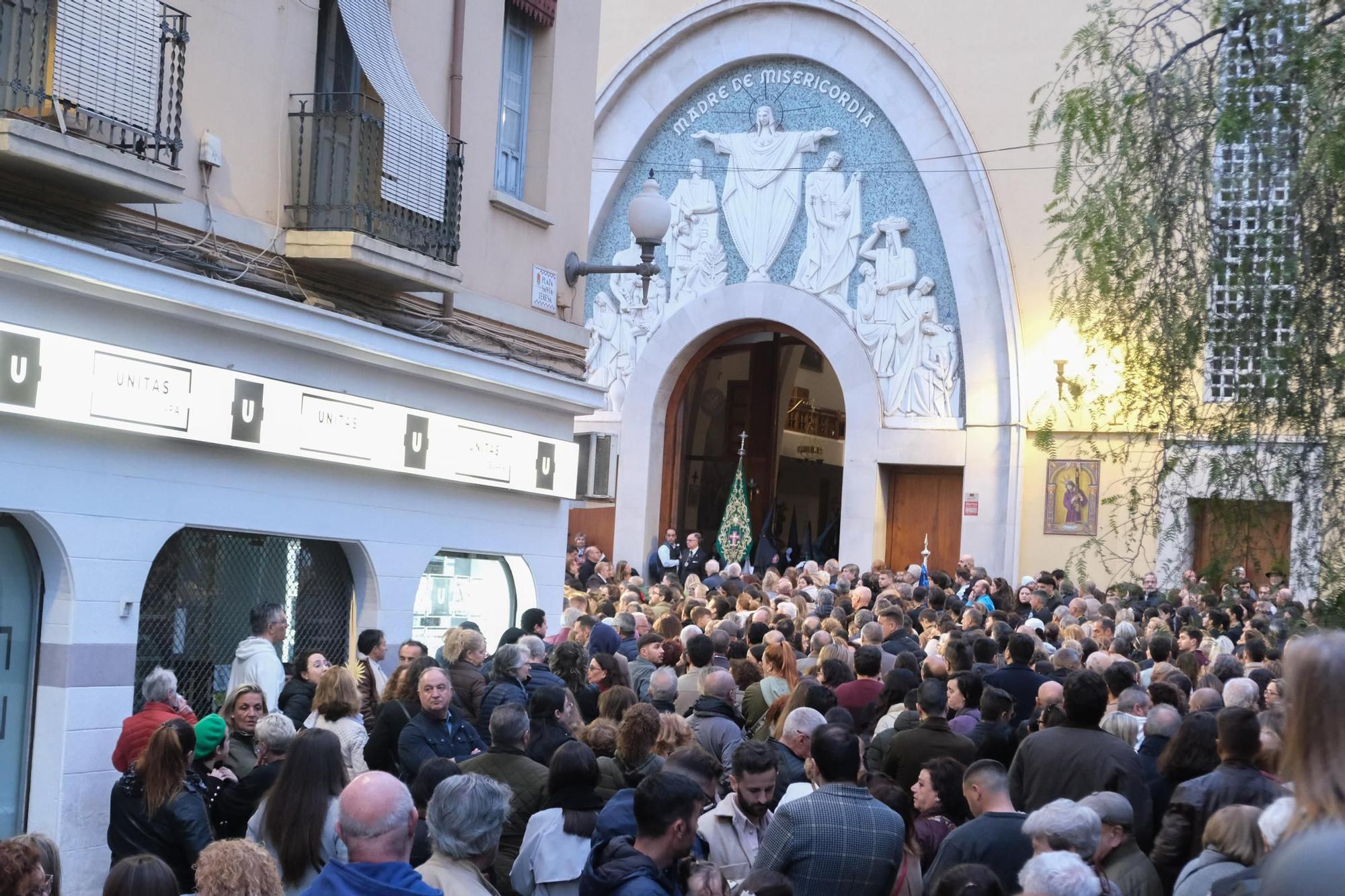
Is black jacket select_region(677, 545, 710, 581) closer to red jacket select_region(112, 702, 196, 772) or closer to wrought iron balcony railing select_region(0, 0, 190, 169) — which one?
wrought iron balcony railing select_region(0, 0, 190, 169)

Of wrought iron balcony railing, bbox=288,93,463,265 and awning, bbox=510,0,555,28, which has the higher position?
awning, bbox=510,0,555,28

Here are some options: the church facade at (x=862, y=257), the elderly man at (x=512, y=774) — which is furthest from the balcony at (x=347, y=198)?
the church facade at (x=862, y=257)

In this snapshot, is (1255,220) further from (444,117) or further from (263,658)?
(444,117)

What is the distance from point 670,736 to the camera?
722 centimetres

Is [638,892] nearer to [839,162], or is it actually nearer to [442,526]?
[442,526]

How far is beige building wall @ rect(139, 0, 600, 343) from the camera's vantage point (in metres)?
10.5

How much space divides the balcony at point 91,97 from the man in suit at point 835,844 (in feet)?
18.4

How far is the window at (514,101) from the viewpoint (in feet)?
46.6

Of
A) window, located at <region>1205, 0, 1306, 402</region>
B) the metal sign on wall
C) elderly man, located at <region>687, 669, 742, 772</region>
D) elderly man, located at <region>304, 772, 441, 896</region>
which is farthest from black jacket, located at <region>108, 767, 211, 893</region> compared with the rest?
window, located at <region>1205, 0, 1306, 402</region>

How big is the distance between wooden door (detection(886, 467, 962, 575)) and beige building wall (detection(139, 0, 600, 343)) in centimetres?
1094

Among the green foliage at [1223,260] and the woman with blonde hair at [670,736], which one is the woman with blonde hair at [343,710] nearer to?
the woman with blonde hair at [670,736]

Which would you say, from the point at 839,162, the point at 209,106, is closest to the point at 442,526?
the point at 209,106

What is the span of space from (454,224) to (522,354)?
1.91 meters

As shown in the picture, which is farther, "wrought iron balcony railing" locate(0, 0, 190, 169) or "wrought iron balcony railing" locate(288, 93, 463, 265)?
"wrought iron balcony railing" locate(288, 93, 463, 265)
